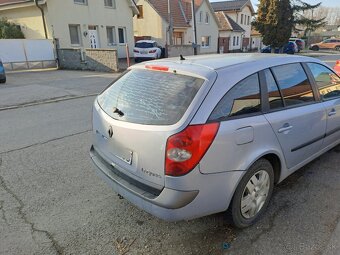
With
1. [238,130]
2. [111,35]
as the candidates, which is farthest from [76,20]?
[238,130]

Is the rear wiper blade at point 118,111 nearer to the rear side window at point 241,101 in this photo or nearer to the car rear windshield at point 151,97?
the car rear windshield at point 151,97

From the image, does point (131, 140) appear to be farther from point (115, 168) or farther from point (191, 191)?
point (191, 191)

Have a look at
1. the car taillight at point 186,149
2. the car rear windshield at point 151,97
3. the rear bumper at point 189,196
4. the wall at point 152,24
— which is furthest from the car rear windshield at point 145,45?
the car taillight at point 186,149

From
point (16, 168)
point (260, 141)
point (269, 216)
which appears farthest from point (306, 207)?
point (16, 168)

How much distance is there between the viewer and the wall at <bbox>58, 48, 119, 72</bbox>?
620 inches

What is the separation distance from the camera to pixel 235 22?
38.5 meters

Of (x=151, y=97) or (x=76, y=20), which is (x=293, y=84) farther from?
(x=76, y=20)

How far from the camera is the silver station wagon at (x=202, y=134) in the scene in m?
2.18

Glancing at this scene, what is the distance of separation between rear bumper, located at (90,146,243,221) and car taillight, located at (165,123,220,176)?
0.07 metres

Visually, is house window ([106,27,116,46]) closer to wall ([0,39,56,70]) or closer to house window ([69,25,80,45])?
house window ([69,25,80,45])

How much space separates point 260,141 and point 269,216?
34.9 inches

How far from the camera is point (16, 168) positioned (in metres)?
3.93

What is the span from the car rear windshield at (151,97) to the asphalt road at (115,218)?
1.07 m

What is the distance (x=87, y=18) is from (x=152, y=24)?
8.68 meters
